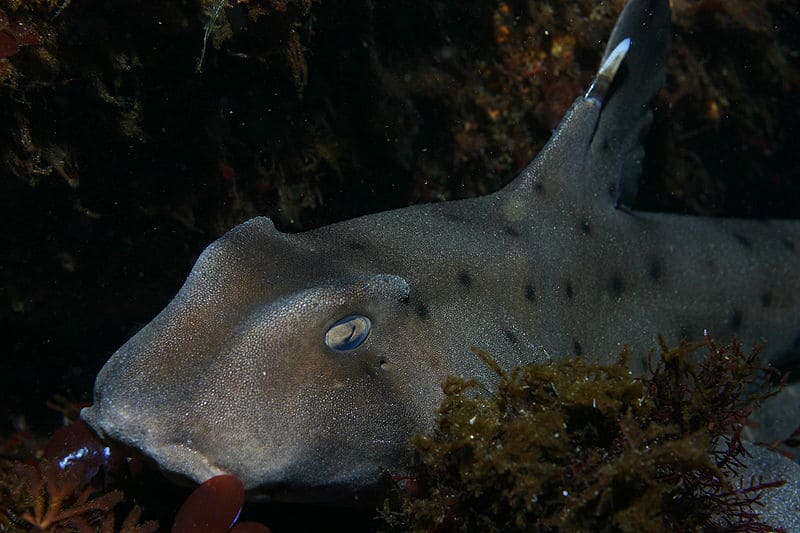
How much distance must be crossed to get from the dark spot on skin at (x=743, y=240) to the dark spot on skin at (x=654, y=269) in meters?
1.16

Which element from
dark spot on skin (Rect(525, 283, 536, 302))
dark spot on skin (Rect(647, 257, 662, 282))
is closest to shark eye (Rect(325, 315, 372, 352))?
dark spot on skin (Rect(525, 283, 536, 302))

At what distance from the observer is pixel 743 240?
5.48 meters

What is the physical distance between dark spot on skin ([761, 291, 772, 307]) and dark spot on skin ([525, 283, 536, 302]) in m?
2.89

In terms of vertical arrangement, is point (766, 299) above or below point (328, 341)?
below

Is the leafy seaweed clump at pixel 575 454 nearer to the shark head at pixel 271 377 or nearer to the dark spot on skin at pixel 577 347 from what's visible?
the shark head at pixel 271 377

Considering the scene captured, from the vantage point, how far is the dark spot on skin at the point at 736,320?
523 centimetres

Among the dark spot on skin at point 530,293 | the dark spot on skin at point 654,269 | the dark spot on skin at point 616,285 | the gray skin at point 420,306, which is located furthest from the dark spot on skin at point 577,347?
the dark spot on skin at point 654,269

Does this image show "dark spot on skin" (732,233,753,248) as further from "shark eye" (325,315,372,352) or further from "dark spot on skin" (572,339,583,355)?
"shark eye" (325,315,372,352)

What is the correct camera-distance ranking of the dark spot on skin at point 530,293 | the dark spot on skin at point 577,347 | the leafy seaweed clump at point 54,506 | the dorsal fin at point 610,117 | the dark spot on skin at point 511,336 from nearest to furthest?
the leafy seaweed clump at point 54,506
the dark spot on skin at point 511,336
the dark spot on skin at point 530,293
the dark spot on skin at point 577,347
the dorsal fin at point 610,117

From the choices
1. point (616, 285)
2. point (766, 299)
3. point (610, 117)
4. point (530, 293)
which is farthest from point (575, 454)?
point (766, 299)

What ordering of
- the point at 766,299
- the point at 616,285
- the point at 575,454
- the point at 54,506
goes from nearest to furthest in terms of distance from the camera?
the point at 575,454 → the point at 54,506 → the point at 616,285 → the point at 766,299

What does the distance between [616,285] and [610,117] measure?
138cm

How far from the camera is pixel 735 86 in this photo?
611 cm

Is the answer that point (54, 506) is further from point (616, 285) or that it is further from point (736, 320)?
point (736, 320)
